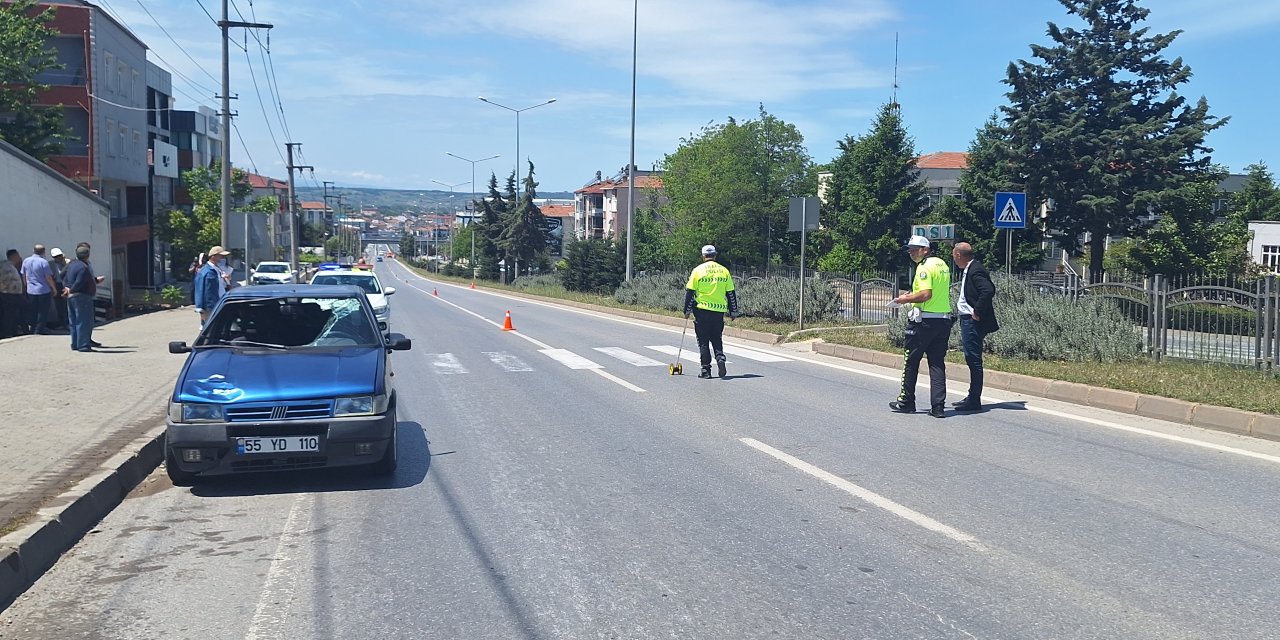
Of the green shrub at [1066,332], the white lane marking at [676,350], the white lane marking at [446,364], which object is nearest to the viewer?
the green shrub at [1066,332]

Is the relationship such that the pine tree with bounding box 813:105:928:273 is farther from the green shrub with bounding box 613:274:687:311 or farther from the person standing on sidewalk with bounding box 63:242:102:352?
the person standing on sidewalk with bounding box 63:242:102:352

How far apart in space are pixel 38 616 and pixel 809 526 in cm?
397

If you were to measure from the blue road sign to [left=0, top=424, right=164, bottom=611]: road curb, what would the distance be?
43.4ft

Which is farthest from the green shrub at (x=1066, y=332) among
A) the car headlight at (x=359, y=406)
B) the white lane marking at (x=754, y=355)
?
the car headlight at (x=359, y=406)

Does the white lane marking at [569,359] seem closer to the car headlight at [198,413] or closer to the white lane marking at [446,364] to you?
the white lane marking at [446,364]

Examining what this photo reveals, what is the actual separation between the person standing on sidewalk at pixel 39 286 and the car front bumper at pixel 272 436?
12.6m

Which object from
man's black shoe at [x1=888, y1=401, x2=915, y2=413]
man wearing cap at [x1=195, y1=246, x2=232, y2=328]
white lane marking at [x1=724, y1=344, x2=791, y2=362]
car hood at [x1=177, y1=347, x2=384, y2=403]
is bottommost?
white lane marking at [x1=724, y1=344, x2=791, y2=362]

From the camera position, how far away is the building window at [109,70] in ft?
135

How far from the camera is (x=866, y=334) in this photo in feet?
63.8

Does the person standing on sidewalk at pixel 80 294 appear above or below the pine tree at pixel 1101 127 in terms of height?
below

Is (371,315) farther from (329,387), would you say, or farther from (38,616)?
(38,616)

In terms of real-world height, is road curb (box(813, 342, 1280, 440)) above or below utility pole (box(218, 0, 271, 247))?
below

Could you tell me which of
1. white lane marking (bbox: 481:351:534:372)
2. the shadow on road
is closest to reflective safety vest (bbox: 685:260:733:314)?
white lane marking (bbox: 481:351:534:372)

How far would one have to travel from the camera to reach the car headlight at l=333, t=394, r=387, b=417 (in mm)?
7043
